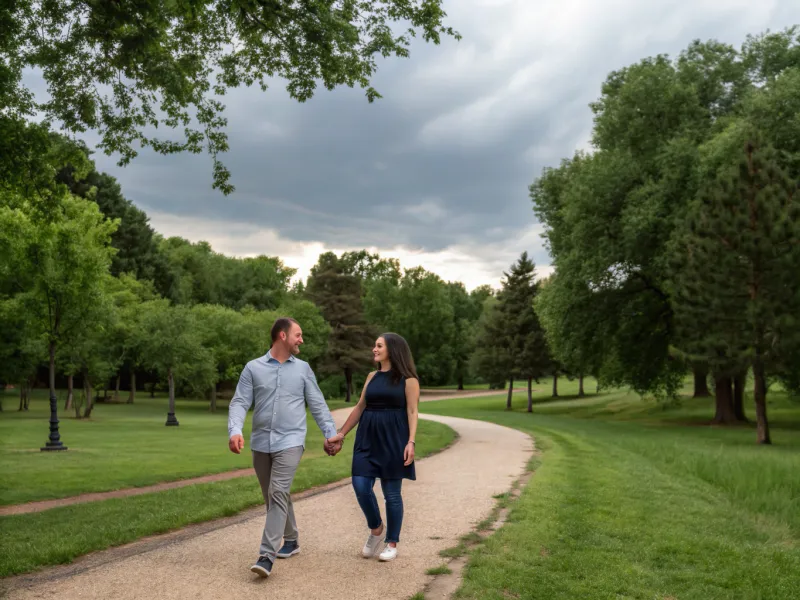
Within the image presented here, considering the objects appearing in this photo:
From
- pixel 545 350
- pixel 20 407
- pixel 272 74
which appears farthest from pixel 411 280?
pixel 272 74

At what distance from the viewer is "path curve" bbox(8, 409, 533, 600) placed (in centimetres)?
527

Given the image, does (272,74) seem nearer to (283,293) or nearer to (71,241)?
(71,241)

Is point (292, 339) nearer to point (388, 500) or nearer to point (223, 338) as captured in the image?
point (388, 500)

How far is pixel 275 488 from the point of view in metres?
5.89

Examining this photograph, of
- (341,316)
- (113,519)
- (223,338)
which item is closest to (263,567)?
(113,519)

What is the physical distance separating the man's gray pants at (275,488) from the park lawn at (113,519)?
2.20m

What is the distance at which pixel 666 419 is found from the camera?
3628cm

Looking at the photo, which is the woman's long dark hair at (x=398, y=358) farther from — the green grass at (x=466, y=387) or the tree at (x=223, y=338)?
the green grass at (x=466, y=387)

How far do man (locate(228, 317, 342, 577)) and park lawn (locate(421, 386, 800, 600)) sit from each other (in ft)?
5.60

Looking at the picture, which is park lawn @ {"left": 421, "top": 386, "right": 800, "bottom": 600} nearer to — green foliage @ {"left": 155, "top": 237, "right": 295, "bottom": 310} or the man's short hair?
the man's short hair

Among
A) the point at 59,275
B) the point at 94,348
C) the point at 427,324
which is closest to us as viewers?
the point at 59,275

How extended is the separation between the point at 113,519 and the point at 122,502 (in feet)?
6.00

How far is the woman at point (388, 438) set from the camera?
6.23 metres

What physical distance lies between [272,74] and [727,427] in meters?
25.3
